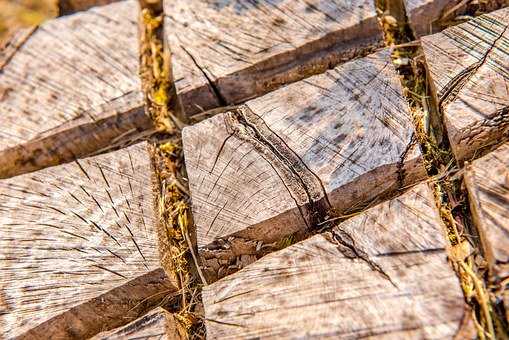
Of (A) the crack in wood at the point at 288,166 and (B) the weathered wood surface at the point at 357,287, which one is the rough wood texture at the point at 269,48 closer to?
(A) the crack in wood at the point at 288,166

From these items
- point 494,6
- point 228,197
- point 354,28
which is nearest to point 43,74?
point 228,197

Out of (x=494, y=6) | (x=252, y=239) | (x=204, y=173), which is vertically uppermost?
(x=494, y=6)

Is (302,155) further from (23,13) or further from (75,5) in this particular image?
(23,13)

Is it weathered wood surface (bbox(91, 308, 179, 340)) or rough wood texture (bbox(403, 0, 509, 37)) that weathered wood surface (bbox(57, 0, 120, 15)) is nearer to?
rough wood texture (bbox(403, 0, 509, 37))

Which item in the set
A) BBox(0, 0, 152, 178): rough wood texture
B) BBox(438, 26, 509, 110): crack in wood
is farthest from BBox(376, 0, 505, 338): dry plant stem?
BBox(0, 0, 152, 178): rough wood texture

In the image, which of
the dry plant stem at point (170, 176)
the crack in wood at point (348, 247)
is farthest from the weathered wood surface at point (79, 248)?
the crack in wood at point (348, 247)

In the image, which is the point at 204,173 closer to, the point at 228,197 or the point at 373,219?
Answer: the point at 228,197

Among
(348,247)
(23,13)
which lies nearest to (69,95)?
(23,13)

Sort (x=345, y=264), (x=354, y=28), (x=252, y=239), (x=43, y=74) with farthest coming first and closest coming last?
1. (x=43, y=74)
2. (x=354, y=28)
3. (x=252, y=239)
4. (x=345, y=264)
